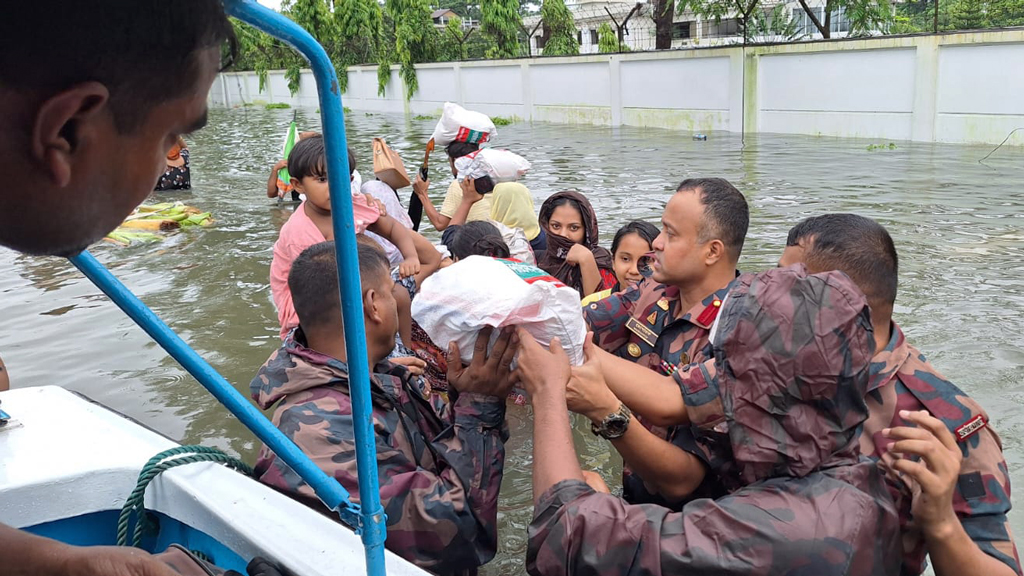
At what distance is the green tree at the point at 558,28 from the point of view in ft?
87.0

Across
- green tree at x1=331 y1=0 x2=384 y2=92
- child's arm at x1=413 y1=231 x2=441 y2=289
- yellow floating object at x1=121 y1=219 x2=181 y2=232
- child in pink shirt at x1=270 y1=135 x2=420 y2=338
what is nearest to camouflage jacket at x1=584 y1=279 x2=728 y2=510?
child in pink shirt at x1=270 y1=135 x2=420 y2=338

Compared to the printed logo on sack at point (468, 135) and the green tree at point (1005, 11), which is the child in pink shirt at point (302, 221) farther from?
the green tree at point (1005, 11)

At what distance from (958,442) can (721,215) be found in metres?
1.18

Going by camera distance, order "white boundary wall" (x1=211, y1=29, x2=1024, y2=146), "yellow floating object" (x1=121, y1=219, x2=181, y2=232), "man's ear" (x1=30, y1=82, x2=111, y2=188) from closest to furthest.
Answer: "man's ear" (x1=30, y1=82, x2=111, y2=188) < "yellow floating object" (x1=121, y1=219, x2=181, y2=232) < "white boundary wall" (x1=211, y1=29, x2=1024, y2=146)

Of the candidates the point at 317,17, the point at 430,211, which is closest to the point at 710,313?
the point at 430,211

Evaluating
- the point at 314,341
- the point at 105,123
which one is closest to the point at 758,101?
the point at 314,341

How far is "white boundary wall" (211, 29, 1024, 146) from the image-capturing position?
1256 centimetres

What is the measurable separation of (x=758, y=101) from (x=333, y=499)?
16.2 m

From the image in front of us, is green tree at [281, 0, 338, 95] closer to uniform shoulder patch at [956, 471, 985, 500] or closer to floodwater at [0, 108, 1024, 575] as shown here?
floodwater at [0, 108, 1024, 575]

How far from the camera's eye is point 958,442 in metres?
2.00

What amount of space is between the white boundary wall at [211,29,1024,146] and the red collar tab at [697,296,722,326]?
11739mm

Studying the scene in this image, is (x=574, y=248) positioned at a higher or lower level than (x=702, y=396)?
lower

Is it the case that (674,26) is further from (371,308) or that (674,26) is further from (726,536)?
(726,536)

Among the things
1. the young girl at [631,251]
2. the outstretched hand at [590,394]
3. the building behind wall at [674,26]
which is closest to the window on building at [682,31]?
the building behind wall at [674,26]
